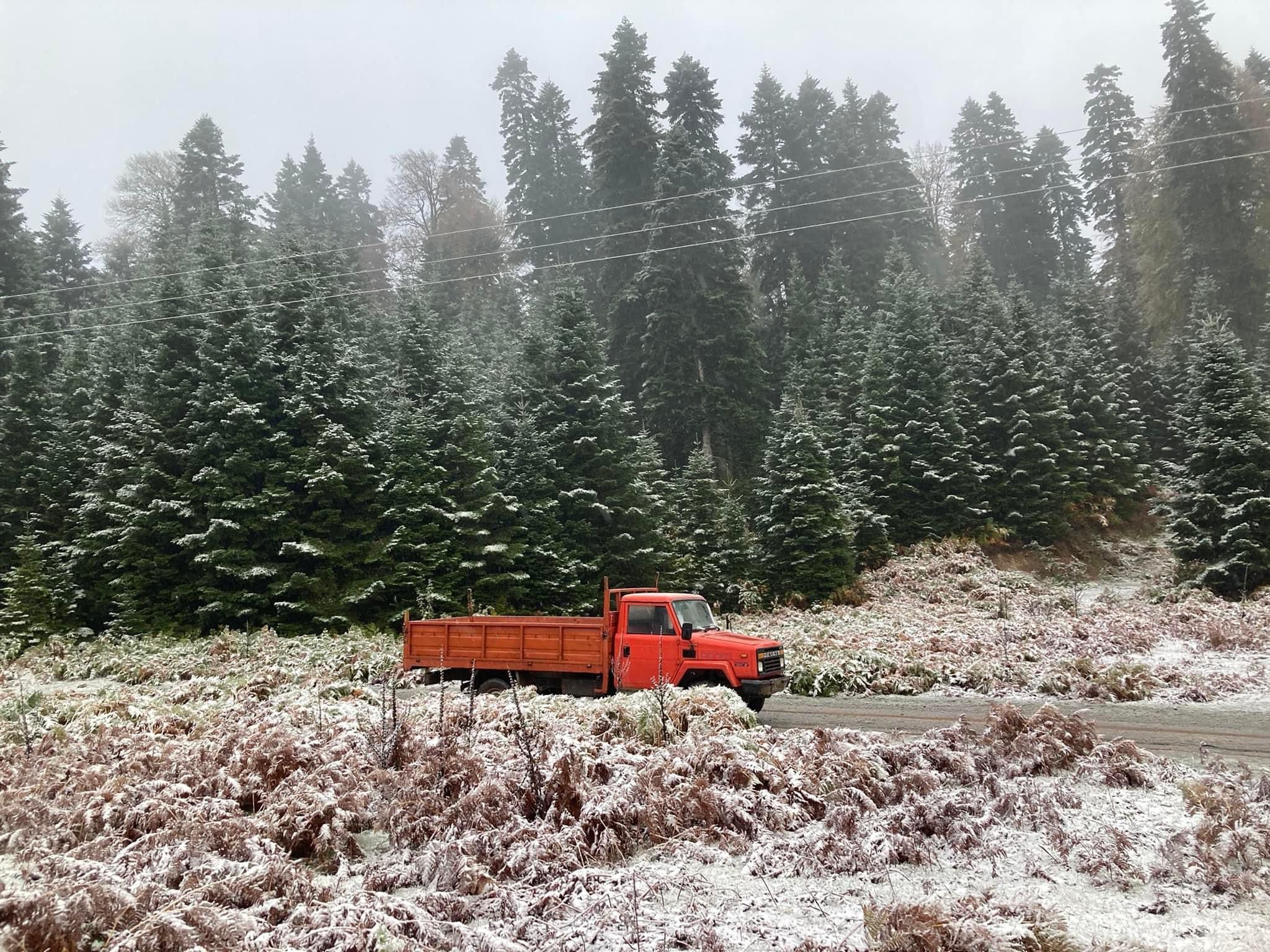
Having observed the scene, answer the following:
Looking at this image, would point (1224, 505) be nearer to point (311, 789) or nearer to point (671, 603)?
point (671, 603)

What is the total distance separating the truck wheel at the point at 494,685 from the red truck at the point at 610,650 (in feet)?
0.12

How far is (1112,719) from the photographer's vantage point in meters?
12.3

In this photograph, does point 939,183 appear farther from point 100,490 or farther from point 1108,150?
point 100,490

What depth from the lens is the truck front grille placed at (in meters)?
→ 12.7

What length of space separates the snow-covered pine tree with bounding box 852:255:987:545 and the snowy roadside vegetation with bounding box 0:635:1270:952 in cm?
2523

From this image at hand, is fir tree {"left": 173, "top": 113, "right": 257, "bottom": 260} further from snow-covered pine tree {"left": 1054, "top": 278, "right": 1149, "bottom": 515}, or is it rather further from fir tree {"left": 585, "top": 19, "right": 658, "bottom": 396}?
snow-covered pine tree {"left": 1054, "top": 278, "right": 1149, "bottom": 515}

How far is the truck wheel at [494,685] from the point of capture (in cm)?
1432

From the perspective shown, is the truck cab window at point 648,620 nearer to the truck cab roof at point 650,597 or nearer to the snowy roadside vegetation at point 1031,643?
the truck cab roof at point 650,597

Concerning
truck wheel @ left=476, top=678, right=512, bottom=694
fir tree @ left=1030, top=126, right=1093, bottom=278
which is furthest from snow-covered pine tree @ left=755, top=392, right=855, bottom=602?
fir tree @ left=1030, top=126, right=1093, bottom=278

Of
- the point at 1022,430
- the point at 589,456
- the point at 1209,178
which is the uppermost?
the point at 1209,178

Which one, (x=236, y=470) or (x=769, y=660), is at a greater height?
(x=236, y=470)

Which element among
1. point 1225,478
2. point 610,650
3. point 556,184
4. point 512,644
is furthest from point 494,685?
point 556,184

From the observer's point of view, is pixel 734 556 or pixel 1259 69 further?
pixel 1259 69

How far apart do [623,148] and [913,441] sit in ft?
78.2
